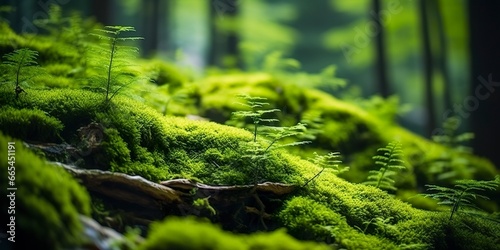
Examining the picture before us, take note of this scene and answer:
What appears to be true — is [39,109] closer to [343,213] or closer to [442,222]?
[343,213]

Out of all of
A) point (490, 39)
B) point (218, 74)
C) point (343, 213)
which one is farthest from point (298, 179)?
point (490, 39)

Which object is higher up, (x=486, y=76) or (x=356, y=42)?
(x=356, y=42)

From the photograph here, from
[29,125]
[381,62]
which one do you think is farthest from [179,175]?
[381,62]

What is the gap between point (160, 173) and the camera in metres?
3.77

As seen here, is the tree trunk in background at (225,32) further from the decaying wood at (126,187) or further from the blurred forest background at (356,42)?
the decaying wood at (126,187)

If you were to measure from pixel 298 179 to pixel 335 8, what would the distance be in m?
25.1

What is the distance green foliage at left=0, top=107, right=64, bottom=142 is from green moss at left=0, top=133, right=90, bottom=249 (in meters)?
0.55

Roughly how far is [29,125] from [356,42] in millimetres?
16825

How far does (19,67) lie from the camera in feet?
12.7

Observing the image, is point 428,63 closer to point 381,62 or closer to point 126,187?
point 381,62

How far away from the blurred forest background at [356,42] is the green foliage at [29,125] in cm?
362

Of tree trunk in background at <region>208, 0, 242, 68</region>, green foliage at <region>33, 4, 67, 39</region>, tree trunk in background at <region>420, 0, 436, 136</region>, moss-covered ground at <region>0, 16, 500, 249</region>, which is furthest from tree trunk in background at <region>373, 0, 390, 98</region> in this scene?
green foliage at <region>33, 4, 67, 39</region>

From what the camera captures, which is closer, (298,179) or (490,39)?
(298,179)

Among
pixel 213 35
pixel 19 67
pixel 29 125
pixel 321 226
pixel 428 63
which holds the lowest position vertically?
pixel 321 226
